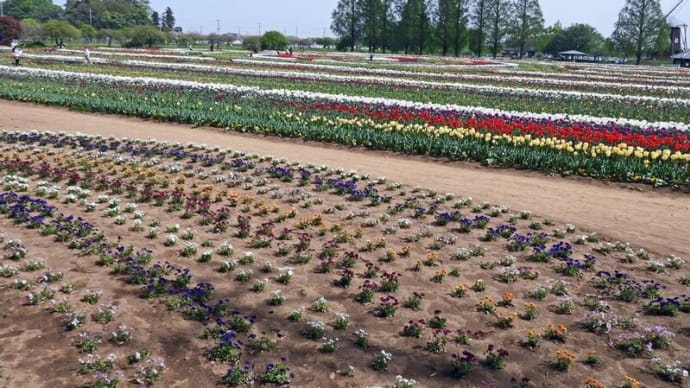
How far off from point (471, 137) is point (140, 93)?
1418cm

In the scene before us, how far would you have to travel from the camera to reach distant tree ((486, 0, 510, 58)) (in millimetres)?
94188

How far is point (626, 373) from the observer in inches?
217

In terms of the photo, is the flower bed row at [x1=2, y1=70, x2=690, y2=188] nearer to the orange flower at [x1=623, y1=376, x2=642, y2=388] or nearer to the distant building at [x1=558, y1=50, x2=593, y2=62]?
the orange flower at [x1=623, y1=376, x2=642, y2=388]

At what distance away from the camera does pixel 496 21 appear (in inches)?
3708

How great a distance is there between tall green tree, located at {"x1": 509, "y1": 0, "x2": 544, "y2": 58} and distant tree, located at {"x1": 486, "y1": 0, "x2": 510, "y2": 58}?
1.62m

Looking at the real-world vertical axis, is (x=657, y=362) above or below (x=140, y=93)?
below

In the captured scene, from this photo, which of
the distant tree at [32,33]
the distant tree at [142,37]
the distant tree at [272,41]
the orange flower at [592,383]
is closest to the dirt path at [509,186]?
the orange flower at [592,383]

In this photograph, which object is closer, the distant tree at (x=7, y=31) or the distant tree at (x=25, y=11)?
the distant tree at (x=7, y=31)

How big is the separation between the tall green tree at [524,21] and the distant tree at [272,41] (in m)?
38.8

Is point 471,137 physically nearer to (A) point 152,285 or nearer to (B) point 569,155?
(B) point 569,155

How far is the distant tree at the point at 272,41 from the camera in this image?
253ft

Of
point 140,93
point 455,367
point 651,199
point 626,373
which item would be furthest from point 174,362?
point 140,93

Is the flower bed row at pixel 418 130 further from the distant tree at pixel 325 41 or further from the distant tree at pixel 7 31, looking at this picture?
the distant tree at pixel 325 41

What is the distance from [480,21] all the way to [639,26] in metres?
22.5
